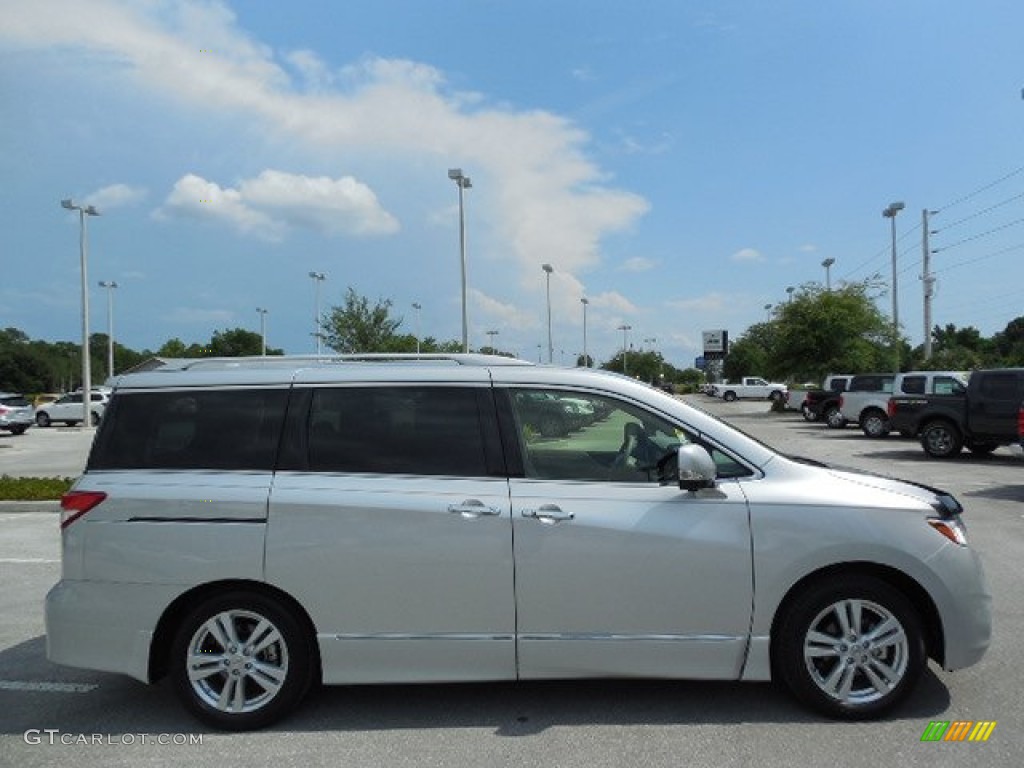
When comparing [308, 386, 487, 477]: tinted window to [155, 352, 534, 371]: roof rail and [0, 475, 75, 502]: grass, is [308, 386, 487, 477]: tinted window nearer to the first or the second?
[155, 352, 534, 371]: roof rail

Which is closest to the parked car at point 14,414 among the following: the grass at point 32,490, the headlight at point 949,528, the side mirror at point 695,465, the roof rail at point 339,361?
the grass at point 32,490

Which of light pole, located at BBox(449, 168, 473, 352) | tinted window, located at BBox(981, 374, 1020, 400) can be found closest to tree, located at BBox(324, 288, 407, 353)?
light pole, located at BBox(449, 168, 473, 352)

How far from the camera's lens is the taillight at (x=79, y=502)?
4.23 meters

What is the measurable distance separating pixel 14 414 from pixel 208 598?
106ft

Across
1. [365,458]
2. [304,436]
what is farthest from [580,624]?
[304,436]

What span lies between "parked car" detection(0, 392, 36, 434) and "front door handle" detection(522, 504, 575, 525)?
1294 inches

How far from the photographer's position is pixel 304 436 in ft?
14.3

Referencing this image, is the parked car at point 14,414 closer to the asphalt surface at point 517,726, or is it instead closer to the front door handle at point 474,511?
the asphalt surface at point 517,726

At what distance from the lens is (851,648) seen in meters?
4.12

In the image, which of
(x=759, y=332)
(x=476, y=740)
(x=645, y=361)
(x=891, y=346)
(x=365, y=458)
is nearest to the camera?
(x=476, y=740)

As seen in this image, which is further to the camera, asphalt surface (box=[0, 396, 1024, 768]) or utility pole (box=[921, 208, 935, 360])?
utility pole (box=[921, 208, 935, 360])

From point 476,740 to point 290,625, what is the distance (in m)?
1.09

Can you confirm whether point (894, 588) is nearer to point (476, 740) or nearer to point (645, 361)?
point (476, 740)

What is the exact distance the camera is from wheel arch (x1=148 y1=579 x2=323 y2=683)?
13.8 feet
